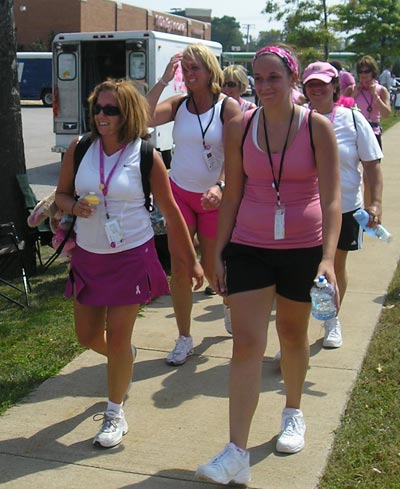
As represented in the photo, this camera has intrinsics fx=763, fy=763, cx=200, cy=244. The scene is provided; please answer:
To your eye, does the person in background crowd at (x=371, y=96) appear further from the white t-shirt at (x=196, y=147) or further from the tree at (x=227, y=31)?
the tree at (x=227, y=31)

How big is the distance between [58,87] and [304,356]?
1211 centimetres

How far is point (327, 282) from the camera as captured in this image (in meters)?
3.21

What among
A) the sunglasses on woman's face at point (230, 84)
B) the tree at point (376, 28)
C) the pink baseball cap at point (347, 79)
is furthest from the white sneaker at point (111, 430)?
the tree at point (376, 28)

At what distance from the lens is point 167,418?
406cm

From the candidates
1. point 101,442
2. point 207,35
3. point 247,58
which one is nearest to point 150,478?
point 101,442

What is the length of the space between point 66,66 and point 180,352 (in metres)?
10.9

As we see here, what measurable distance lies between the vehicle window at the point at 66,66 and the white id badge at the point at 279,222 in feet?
39.4

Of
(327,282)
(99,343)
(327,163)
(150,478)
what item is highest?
(327,163)

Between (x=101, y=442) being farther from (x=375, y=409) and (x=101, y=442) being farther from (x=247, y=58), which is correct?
(x=247, y=58)

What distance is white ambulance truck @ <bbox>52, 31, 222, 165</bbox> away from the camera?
1402 cm

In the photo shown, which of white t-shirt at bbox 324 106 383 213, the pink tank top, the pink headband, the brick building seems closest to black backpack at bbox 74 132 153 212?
the pink tank top

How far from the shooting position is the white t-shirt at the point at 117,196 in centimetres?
362

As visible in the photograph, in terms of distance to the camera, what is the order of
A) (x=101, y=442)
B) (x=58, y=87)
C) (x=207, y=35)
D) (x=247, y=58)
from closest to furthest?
(x=101, y=442) < (x=58, y=87) < (x=247, y=58) < (x=207, y=35)

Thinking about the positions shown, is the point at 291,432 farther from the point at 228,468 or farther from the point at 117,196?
the point at 117,196
